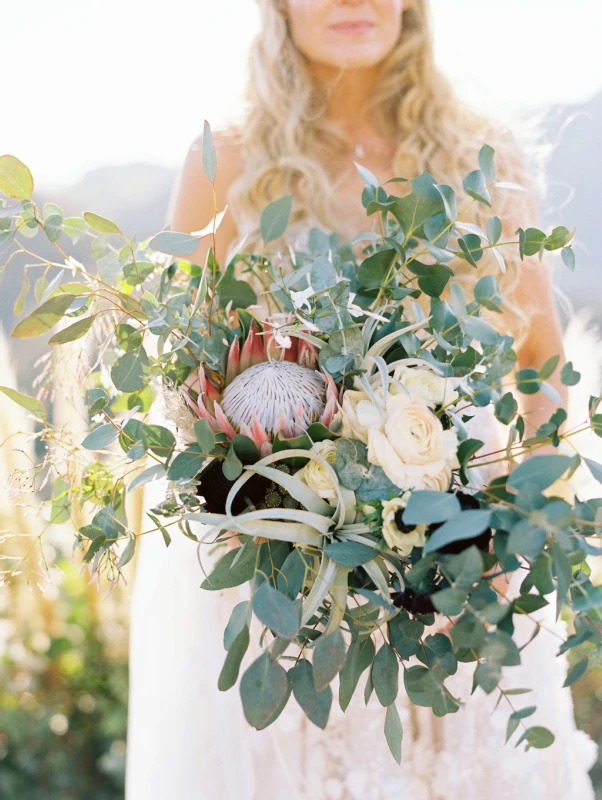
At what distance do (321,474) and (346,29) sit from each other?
0.82 metres

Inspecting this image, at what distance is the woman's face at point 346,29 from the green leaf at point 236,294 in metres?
0.58

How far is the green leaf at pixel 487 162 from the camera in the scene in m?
0.60

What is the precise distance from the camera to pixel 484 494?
0.52m

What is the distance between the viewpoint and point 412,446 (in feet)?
1.69

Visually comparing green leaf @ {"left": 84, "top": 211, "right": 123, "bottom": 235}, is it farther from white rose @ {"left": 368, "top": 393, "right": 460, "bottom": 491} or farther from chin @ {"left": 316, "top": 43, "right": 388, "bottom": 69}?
chin @ {"left": 316, "top": 43, "right": 388, "bottom": 69}

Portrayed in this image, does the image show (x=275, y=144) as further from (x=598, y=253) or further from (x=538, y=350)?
(x=598, y=253)

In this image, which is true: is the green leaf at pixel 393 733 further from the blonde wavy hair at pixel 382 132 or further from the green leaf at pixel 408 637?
the blonde wavy hair at pixel 382 132

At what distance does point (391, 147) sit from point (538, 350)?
17.4 inches

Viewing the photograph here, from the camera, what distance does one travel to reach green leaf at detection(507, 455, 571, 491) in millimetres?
459

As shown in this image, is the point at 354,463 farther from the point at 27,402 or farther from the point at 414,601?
the point at 27,402

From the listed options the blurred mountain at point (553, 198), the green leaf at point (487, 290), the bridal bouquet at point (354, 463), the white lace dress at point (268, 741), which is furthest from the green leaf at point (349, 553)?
the blurred mountain at point (553, 198)

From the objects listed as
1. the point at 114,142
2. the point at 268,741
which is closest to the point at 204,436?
the point at 268,741

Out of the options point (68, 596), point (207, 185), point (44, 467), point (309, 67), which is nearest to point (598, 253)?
point (309, 67)

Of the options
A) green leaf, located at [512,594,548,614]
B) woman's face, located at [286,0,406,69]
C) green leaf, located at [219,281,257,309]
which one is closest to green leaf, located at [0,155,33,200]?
green leaf, located at [219,281,257,309]
